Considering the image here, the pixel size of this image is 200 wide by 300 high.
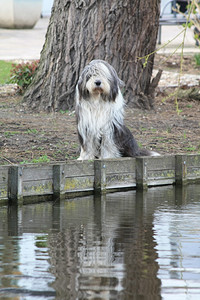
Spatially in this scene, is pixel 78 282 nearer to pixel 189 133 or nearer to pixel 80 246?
pixel 80 246

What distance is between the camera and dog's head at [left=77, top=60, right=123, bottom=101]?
8812mm

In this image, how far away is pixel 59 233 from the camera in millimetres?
6484

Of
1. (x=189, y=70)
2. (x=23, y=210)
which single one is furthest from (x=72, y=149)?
(x=189, y=70)

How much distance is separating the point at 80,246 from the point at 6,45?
2169cm

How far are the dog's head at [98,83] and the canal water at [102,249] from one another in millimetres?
1432

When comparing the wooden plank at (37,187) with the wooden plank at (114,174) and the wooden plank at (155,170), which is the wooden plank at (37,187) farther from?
the wooden plank at (155,170)

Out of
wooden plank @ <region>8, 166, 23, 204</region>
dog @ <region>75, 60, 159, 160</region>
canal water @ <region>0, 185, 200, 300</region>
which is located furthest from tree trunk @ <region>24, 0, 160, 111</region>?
wooden plank @ <region>8, 166, 23, 204</region>

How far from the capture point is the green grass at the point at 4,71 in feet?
60.9

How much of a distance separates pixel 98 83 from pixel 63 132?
2.75 m

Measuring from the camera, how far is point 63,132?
11.4 m

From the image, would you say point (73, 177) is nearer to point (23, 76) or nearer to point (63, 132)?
point (63, 132)

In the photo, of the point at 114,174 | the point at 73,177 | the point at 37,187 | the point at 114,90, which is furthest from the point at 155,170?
the point at 37,187

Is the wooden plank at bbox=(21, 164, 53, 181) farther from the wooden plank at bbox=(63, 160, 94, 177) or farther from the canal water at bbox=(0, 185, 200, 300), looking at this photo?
the canal water at bbox=(0, 185, 200, 300)

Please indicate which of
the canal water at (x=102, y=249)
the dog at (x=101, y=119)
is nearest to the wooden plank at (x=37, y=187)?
the canal water at (x=102, y=249)
